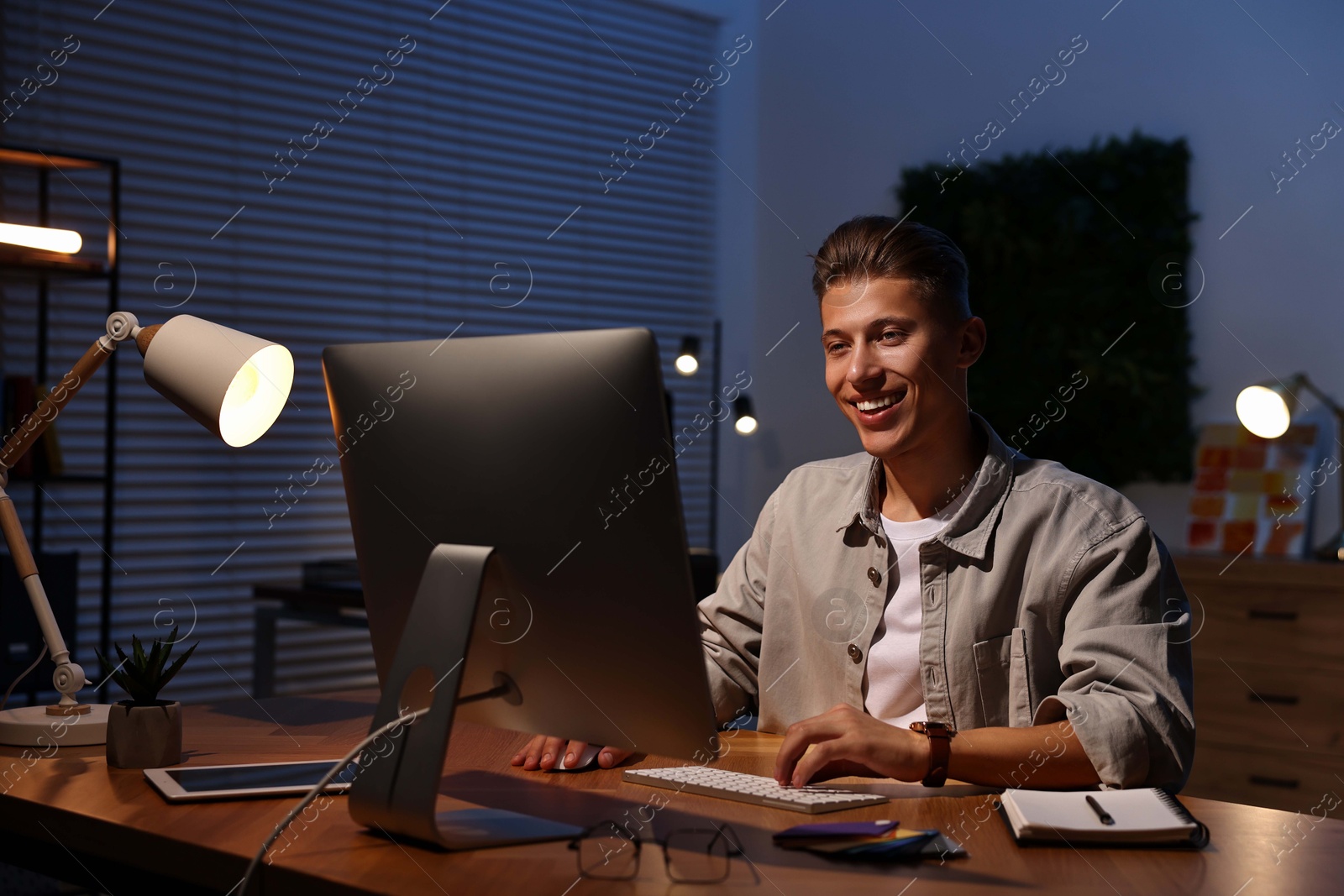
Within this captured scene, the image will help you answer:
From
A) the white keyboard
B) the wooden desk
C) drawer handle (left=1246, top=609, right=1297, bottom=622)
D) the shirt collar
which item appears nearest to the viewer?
the wooden desk

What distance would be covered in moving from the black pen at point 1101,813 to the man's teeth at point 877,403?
72 centimetres

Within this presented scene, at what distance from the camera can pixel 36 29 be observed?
3.64m

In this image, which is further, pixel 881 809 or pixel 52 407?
pixel 52 407

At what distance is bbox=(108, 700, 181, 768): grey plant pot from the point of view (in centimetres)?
145

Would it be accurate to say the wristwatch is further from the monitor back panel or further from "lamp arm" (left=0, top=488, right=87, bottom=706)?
"lamp arm" (left=0, top=488, right=87, bottom=706)

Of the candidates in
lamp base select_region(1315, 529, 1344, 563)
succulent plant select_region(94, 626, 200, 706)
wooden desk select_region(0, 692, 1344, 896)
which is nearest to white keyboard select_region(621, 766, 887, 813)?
wooden desk select_region(0, 692, 1344, 896)

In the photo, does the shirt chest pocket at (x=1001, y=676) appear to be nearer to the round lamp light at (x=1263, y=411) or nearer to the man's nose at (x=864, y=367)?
the man's nose at (x=864, y=367)

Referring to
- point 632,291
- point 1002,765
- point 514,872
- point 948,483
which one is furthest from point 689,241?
point 514,872

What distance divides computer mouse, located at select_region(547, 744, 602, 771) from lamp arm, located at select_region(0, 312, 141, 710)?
702 millimetres

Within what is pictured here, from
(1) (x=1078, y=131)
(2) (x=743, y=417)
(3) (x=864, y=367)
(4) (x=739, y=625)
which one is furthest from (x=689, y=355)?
(3) (x=864, y=367)

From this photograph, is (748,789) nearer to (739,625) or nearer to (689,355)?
(739,625)

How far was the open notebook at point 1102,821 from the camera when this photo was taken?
114 cm

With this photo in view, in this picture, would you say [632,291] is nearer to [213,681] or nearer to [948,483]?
[213,681]

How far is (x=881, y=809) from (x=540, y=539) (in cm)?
48
